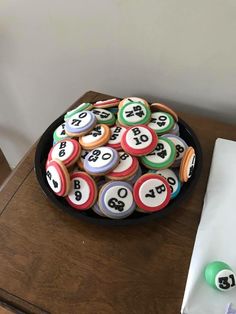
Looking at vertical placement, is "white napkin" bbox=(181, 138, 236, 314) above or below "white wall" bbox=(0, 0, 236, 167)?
below

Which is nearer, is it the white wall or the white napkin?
the white napkin

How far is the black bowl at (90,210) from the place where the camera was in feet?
1.66

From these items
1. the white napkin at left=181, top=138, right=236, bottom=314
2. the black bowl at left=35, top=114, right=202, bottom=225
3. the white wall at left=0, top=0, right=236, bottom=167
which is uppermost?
the white wall at left=0, top=0, right=236, bottom=167

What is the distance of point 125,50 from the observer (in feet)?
2.32

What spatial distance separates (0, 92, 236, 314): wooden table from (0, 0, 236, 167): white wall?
243 mm

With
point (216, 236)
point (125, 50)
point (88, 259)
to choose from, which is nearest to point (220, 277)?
point (216, 236)

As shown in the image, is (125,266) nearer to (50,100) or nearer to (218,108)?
(218,108)

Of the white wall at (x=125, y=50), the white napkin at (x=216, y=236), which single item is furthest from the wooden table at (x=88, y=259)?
the white wall at (x=125, y=50)

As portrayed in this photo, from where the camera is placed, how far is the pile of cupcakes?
51 centimetres

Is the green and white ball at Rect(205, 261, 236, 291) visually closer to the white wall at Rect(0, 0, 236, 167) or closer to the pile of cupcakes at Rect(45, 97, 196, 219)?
the pile of cupcakes at Rect(45, 97, 196, 219)

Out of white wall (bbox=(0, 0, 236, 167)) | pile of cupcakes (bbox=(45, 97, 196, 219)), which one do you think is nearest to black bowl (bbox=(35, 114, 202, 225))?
pile of cupcakes (bbox=(45, 97, 196, 219))

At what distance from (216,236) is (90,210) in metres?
0.20

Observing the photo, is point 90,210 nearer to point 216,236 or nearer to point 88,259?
point 88,259

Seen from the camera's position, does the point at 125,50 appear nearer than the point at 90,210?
No
